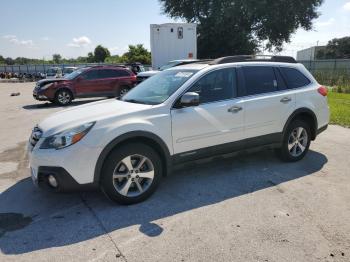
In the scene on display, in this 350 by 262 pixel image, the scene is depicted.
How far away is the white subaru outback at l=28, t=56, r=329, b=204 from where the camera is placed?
3998mm

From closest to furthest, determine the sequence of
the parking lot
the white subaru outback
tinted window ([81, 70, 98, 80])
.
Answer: the parking lot
the white subaru outback
tinted window ([81, 70, 98, 80])

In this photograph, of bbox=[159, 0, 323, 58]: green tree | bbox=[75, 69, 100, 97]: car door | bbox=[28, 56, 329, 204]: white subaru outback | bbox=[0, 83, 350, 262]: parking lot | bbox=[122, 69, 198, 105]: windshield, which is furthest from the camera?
bbox=[159, 0, 323, 58]: green tree

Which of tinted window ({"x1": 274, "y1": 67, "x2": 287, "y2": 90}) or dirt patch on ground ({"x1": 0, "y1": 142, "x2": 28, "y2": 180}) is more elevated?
tinted window ({"x1": 274, "y1": 67, "x2": 287, "y2": 90})

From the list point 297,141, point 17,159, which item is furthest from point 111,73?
point 297,141

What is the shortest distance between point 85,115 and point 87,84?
11.5m

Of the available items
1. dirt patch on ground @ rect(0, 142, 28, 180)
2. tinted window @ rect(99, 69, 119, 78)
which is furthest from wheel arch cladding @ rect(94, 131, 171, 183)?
tinted window @ rect(99, 69, 119, 78)

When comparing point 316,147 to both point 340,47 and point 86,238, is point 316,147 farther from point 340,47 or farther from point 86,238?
point 340,47

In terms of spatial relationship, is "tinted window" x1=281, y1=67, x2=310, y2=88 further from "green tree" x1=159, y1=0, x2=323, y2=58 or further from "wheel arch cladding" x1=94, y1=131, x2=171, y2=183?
"green tree" x1=159, y1=0, x2=323, y2=58

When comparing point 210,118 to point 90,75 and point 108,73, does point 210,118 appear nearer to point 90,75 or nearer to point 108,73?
point 90,75

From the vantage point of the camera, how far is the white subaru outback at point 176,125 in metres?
4.00

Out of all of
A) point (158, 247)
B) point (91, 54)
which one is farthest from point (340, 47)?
point (158, 247)

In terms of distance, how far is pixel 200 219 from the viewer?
12.8 ft

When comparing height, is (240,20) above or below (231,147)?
above

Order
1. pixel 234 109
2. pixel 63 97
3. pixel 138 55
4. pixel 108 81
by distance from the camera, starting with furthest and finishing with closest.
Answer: pixel 138 55 → pixel 108 81 → pixel 63 97 → pixel 234 109
